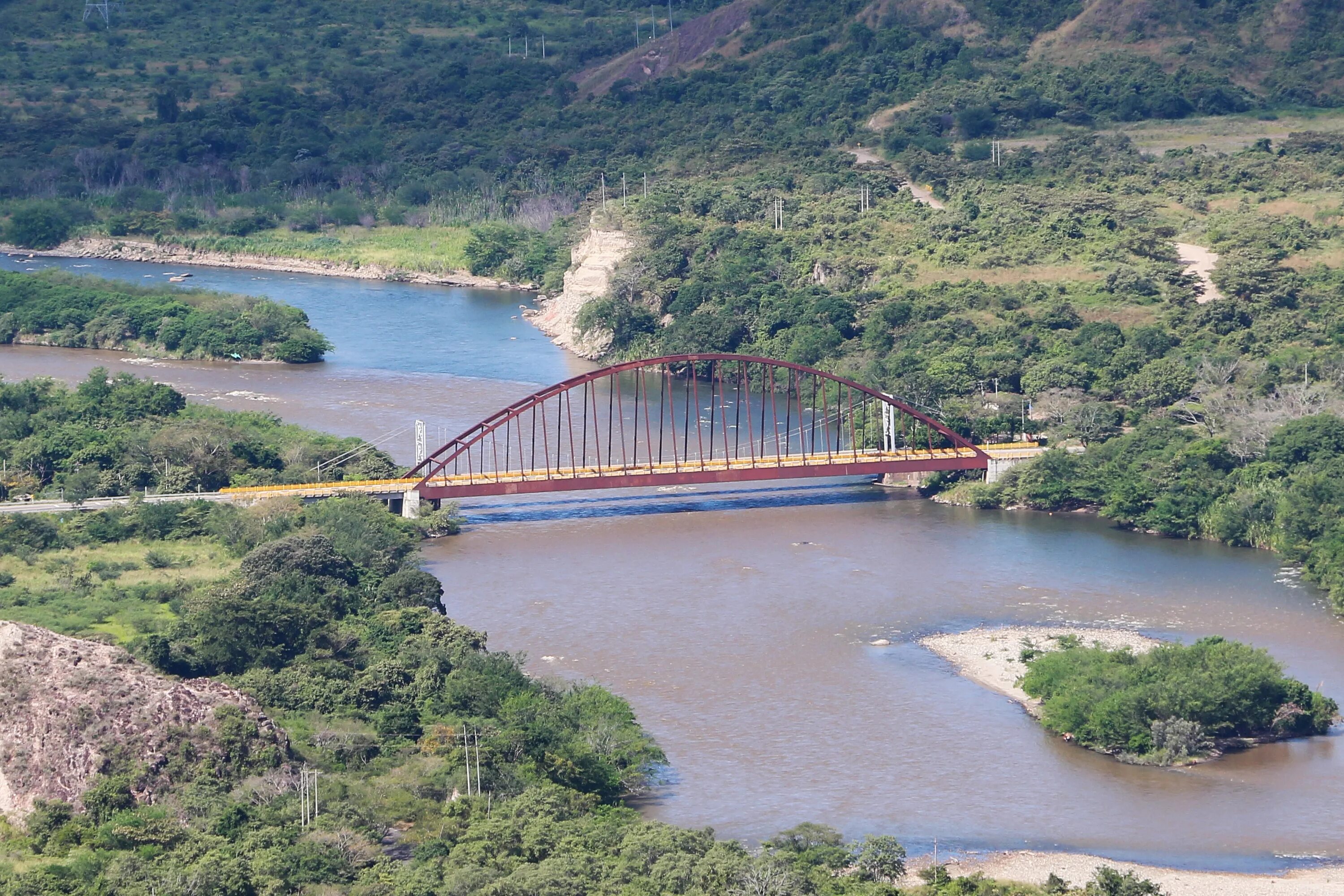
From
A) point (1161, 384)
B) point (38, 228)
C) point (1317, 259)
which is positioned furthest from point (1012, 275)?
point (38, 228)

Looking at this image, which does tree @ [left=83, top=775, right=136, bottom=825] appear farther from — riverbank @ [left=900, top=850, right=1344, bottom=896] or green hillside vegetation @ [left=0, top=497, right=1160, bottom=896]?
riverbank @ [left=900, top=850, right=1344, bottom=896]

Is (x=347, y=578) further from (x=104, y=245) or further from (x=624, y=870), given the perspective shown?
(x=104, y=245)

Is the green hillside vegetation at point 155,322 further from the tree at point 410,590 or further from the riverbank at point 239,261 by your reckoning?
the tree at point 410,590

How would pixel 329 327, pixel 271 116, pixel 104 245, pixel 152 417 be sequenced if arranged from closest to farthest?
pixel 152 417
pixel 329 327
pixel 104 245
pixel 271 116

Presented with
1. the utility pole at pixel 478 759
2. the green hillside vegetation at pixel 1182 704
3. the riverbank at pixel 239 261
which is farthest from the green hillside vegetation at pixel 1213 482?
the riverbank at pixel 239 261

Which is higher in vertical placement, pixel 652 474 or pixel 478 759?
pixel 652 474

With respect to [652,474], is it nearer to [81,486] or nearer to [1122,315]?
[81,486]

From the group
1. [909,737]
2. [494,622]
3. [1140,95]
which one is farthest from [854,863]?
[1140,95]
